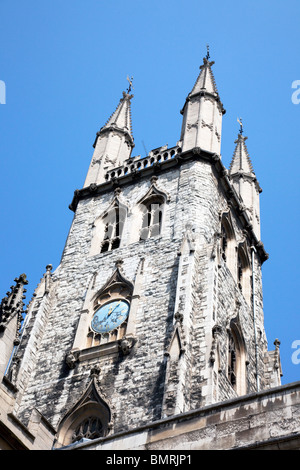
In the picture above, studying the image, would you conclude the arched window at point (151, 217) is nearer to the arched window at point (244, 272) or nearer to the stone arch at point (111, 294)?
the stone arch at point (111, 294)

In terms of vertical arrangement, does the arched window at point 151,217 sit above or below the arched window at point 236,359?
above

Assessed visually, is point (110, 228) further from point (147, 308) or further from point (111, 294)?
point (147, 308)

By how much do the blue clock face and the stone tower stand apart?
42mm

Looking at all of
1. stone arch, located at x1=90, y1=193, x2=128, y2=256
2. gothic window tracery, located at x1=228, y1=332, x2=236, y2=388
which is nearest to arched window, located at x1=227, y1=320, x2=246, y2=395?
gothic window tracery, located at x1=228, y1=332, x2=236, y2=388

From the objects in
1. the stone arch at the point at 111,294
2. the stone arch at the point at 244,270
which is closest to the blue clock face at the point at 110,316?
the stone arch at the point at 111,294

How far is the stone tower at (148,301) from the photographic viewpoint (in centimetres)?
1858

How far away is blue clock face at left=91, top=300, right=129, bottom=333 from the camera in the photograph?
70.5 feet

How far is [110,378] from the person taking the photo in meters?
19.4

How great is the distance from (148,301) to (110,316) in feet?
4.64

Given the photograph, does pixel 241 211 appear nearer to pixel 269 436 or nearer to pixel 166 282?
pixel 166 282

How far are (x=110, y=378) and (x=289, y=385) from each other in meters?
11.0

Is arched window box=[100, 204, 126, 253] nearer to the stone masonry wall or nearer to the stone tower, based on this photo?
the stone tower

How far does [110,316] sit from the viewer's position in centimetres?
2189

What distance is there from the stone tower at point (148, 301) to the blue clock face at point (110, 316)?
0.14 ft
